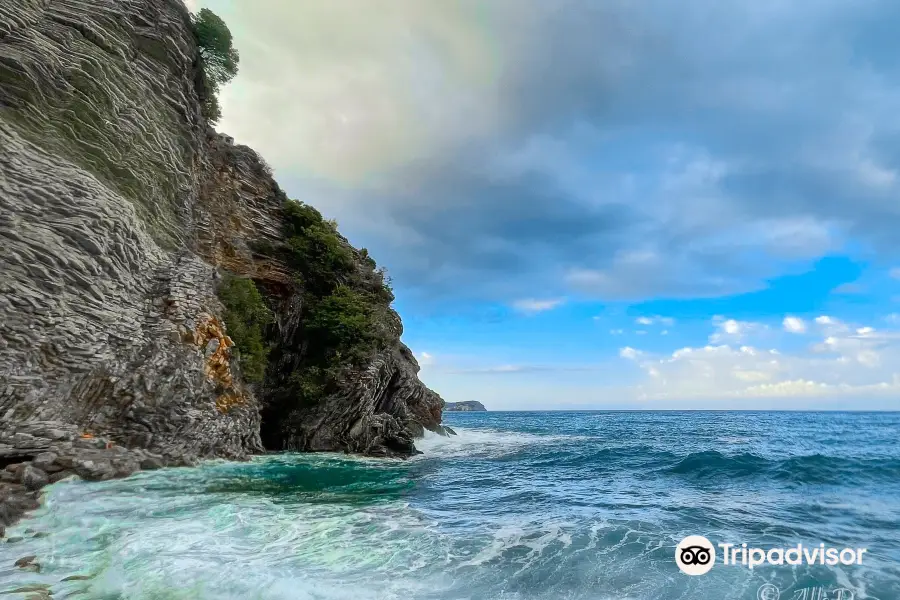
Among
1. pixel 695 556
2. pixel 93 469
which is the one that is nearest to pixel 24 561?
pixel 93 469

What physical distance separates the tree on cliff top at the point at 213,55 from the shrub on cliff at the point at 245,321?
986 centimetres

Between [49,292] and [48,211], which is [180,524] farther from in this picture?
[48,211]

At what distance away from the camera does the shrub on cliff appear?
72.4 ft

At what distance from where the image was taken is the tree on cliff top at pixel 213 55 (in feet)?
78.9

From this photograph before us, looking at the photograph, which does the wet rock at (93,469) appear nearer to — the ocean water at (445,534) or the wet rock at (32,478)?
the ocean water at (445,534)

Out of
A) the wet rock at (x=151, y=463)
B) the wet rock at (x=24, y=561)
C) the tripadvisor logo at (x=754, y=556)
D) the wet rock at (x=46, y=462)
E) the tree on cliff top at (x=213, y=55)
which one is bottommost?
the tripadvisor logo at (x=754, y=556)

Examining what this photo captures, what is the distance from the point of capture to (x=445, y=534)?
9336 millimetres

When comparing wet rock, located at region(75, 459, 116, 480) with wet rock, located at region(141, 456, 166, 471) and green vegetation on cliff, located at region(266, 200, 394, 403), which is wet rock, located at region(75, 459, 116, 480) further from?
green vegetation on cliff, located at region(266, 200, 394, 403)

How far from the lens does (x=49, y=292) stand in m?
13.5

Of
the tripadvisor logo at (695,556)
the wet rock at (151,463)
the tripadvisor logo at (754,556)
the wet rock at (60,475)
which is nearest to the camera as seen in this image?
the tripadvisor logo at (695,556)

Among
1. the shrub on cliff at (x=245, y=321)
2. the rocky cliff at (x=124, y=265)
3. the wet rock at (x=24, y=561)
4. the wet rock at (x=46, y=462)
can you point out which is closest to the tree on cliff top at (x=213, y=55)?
the rocky cliff at (x=124, y=265)

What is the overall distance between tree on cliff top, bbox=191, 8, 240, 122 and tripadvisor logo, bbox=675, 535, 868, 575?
28.1 metres

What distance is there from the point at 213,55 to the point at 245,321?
1481 centimetres

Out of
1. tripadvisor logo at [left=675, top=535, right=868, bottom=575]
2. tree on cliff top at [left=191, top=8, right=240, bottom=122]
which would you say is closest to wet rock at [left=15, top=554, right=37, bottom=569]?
tripadvisor logo at [left=675, top=535, right=868, bottom=575]
